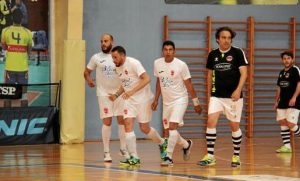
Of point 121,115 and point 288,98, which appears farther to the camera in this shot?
point 288,98

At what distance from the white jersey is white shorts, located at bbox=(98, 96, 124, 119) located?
137mm

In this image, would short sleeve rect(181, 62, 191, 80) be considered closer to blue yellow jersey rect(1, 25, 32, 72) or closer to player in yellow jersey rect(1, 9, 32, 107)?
player in yellow jersey rect(1, 9, 32, 107)

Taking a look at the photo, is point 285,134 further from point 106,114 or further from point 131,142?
point 131,142

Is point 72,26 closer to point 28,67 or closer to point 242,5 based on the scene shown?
point 28,67

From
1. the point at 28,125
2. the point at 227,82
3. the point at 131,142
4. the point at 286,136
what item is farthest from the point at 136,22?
the point at 227,82

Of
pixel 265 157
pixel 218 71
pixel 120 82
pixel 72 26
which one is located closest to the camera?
pixel 218 71

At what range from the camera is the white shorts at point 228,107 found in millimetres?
13258

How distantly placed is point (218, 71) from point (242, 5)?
1001 centimetres

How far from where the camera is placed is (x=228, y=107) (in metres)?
13.3

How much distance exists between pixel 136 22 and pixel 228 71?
910 cm

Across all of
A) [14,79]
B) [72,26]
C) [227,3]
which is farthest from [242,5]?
[14,79]

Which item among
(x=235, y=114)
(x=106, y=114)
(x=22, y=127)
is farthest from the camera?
(x=22, y=127)

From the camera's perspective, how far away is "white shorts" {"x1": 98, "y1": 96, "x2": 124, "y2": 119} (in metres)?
14.4

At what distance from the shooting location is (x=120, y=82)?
1435cm
